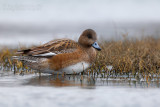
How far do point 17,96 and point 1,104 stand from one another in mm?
451

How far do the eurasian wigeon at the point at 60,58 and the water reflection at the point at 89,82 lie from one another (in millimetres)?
338

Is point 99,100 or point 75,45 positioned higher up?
point 75,45

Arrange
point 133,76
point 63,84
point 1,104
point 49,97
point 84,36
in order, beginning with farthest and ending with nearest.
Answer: point 84,36 < point 133,76 < point 63,84 < point 49,97 < point 1,104

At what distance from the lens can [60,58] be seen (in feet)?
22.2

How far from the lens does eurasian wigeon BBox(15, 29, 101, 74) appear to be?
22.2 feet

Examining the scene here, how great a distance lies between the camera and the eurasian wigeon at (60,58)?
22.2 ft

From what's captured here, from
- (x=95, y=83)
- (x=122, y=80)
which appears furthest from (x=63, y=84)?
(x=122, y=80)

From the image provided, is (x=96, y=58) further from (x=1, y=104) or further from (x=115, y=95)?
(x=1, y=104)

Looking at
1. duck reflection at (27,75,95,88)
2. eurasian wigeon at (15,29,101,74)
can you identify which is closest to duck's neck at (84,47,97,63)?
eurasian wigeon at (15,29,101,74)

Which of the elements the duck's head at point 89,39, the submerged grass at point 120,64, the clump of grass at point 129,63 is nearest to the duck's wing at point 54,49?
the duck's head at point 89,39

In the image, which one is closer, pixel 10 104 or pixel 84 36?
pixel 10 104

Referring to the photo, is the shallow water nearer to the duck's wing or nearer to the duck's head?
the duck's wing

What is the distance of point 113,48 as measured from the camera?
8797mm

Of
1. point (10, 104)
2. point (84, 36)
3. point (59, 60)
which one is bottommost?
point (10, 104)
